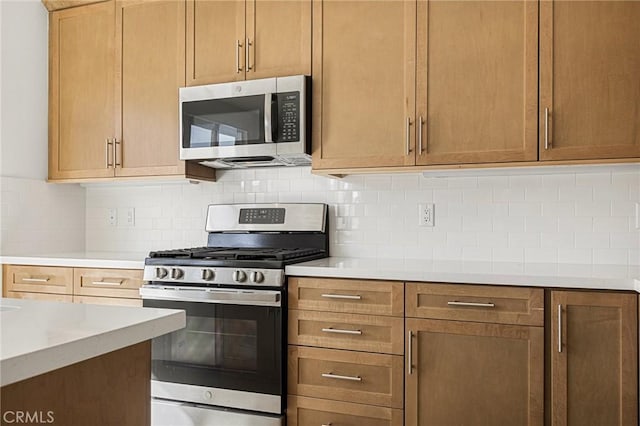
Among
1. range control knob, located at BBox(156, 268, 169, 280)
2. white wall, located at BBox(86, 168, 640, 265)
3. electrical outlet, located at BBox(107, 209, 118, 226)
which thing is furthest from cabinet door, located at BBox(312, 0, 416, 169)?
electrical outlet, located at BBox(107, 209, 118, 226)

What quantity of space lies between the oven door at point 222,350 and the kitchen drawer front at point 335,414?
0.27 feet

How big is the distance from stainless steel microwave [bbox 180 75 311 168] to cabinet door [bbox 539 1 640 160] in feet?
3.61

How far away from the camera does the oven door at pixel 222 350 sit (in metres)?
2.37

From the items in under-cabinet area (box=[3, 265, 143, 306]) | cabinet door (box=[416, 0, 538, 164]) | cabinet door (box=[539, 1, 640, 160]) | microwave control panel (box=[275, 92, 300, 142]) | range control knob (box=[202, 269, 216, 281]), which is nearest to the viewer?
cabinet door (box=[539, 1, 640, 160])

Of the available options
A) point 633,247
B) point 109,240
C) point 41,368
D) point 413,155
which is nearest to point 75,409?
point 41,368

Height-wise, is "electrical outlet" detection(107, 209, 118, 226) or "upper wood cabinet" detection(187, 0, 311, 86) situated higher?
"upper wood cabinet" detection(187, 0, 311, 86)

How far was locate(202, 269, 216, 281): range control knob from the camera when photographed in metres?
2.45

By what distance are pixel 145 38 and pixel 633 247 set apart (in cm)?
273

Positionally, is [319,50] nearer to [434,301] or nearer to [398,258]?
[398,258]

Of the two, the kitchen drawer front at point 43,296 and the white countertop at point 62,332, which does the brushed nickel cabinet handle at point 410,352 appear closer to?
the white countertop at point 62,332

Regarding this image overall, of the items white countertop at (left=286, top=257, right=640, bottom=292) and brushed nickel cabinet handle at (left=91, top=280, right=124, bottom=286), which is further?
brushed nickel cabinet handle at (left=91, top=280, right=124, bottom=286)

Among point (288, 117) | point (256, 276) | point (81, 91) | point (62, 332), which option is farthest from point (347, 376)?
point (81, 91)

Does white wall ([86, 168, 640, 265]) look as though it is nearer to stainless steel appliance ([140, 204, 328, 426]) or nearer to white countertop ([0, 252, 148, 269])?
stainless steel appliance ([140, 204, 328, 426])

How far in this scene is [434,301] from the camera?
2.16 m
